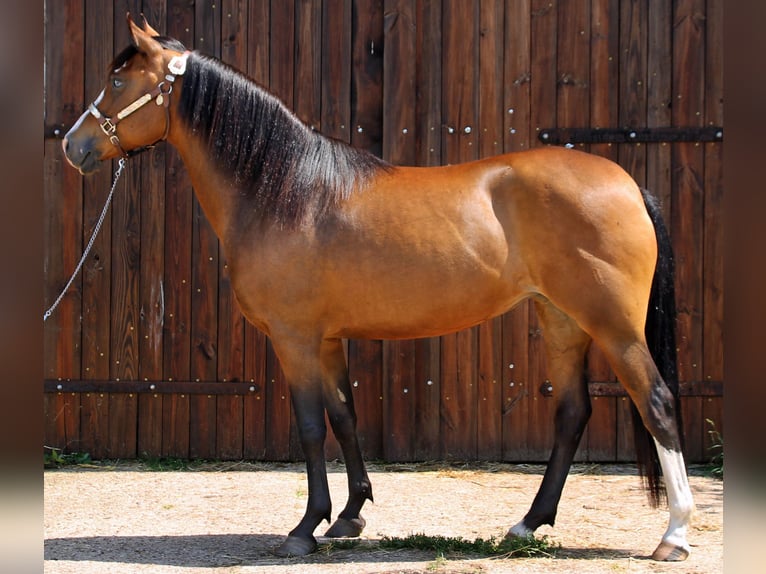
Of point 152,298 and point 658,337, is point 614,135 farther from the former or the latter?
point 152,298

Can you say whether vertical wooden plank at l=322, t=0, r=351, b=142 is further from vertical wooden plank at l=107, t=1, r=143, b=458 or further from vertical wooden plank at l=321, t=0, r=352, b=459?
vertical wooden plank at l=107, t=1, r=143, b=458

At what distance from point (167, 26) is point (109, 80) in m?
2.03

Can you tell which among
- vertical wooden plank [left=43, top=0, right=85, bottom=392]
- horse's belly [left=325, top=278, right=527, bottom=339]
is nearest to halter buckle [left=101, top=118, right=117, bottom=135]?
horse's belly [left=325, top=278, right=527, bottom=339]

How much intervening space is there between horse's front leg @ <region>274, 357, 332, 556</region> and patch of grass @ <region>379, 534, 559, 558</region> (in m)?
0.37

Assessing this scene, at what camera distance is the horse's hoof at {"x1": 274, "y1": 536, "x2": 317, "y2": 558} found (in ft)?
12.5

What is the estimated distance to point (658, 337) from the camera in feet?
12.8

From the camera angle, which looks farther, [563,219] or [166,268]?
[166,268]

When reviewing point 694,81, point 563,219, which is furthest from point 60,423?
point 694,81

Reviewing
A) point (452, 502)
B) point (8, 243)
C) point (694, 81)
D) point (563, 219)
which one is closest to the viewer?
point (8, 243)

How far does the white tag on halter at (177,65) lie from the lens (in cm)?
398

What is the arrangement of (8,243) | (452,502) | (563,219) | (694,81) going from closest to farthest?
(8,243), (563,219), (452,502), (694,81)

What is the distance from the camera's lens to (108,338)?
233 inches

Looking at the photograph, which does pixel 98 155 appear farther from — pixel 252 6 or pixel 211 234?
pixel 252 6

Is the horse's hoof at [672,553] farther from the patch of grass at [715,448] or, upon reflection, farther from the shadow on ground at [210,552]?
the patch of grass at [715,448]
